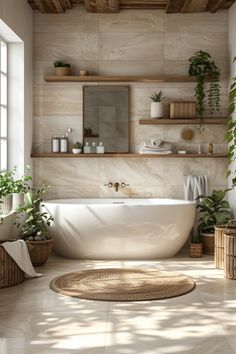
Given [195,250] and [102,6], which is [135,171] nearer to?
[195,250]

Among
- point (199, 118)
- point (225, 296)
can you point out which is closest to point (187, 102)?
point (199, 118)

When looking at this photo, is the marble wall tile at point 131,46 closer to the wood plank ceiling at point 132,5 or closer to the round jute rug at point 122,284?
the wood plank ceiling at point 132,5

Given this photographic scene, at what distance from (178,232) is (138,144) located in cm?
128

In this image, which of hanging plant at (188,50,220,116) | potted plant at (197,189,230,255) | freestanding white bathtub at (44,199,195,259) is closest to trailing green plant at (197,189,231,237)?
potted plant at (197,189,230,255)

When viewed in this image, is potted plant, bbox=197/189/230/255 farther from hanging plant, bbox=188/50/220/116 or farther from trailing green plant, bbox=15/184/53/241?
trailing green plant, bbox=15/184/53/241

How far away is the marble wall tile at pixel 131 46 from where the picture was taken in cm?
634

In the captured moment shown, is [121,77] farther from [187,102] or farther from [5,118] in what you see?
[5,118]

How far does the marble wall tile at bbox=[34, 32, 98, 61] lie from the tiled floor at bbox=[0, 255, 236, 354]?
2856 mm

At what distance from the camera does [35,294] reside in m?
4.29

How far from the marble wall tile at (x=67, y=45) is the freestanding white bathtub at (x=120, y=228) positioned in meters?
1.83

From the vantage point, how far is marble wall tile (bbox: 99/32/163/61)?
6.34 metres

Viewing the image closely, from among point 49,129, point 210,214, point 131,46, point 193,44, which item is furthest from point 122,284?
point 193,44

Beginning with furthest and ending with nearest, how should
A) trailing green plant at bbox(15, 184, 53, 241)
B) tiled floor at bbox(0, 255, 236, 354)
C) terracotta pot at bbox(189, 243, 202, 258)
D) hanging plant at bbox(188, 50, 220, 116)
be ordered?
hanging plant at bbox(188, 50, 220, 116) → terracotta pot at bbox(189, 243, 202, 258) → trailing green plant at bbox(15, 184, 53, 241) → tiled floor at bbox(0, 255, 236, 354)

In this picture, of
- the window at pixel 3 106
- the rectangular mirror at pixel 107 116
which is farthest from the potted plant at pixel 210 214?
the window at pixel 3 106
